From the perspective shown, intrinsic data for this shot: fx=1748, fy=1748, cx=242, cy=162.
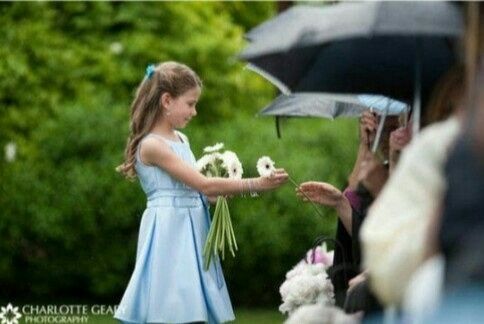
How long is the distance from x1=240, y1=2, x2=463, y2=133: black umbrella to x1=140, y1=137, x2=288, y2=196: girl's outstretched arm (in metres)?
1.89

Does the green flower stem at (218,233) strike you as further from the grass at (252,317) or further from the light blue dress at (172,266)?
the grass at (252,317)

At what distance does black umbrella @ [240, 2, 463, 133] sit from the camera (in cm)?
545

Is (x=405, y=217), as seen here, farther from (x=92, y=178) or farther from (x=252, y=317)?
(x=92, y=178)

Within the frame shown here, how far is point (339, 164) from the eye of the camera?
1358 centimetres

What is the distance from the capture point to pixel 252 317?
12992 millimetres

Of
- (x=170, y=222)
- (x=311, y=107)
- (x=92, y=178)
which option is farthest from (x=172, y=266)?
(x=92, y=178)

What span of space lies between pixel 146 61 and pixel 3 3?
1373 mm

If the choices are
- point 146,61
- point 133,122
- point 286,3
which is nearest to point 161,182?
point 133,122

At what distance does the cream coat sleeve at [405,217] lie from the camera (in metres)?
4.54

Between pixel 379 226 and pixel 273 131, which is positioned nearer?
pixel 379 226

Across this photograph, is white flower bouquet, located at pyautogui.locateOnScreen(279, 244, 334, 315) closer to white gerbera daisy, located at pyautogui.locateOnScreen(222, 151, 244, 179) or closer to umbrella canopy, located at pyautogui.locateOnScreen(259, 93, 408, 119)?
white gerbera daisy, located at pyautogui.locateOnScreen(222, 151, 244, 179)

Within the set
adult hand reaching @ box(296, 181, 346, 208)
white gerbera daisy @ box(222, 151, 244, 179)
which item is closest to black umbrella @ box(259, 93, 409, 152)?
white gerbera daisy @ box(222, 151, 244, 179)

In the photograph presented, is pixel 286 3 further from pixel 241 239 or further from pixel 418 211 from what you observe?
pixel 418 211

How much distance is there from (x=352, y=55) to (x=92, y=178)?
7577 mm
